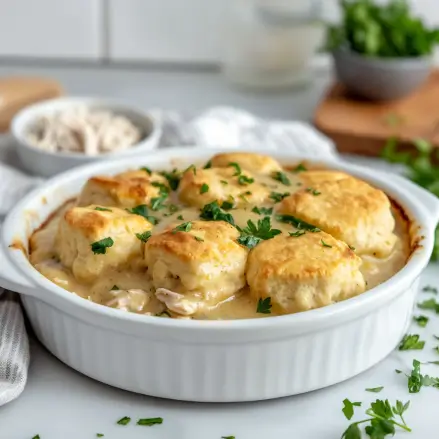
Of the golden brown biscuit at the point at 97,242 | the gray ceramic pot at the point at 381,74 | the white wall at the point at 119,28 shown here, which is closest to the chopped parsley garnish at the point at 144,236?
the golden brown biscuit at the point at 97,242

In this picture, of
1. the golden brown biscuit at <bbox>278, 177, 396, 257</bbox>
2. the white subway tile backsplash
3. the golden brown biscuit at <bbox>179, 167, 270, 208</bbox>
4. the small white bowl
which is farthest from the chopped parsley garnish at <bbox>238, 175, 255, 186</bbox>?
the white subway tile backsplash

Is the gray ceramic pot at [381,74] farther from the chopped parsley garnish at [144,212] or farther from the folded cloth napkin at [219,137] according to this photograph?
the chopped parsley garnish at [144,212]

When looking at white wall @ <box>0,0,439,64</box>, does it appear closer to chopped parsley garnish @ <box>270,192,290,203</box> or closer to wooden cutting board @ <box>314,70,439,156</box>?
wooden cutting board @ <box>314,70,439,156</box>

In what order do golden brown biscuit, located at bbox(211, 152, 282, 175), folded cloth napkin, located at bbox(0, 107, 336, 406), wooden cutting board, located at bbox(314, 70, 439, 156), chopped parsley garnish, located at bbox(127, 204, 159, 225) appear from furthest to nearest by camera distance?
1. wooden cutting board, located at bbox(314, 70, 439, 156)
2. folded cloth napkin, located at bbox(0, 107, 336, 406)
3. golden brown biscuit, located at bbox(211, 152, 282, 175)
4. chopped parsley garnish, located at bbox(127, 204, 159, 225)

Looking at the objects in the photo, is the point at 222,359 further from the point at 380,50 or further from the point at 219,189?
the point at 380,50

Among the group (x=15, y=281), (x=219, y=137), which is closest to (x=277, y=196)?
(x=15, y=281)

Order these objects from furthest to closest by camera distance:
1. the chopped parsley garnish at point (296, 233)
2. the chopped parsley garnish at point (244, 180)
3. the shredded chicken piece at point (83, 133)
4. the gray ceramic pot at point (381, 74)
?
the gray ceramic pot at point (381, 74) → the shredded chicken piece at point (83, 133) → the chopped parsley garnish at point (244, 180) → the chopped parsley garnish at point (296, 233)

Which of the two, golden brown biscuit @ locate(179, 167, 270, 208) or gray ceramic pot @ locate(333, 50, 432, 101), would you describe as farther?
gray ceramic pot @ locate(333, 50, 432, 101)
